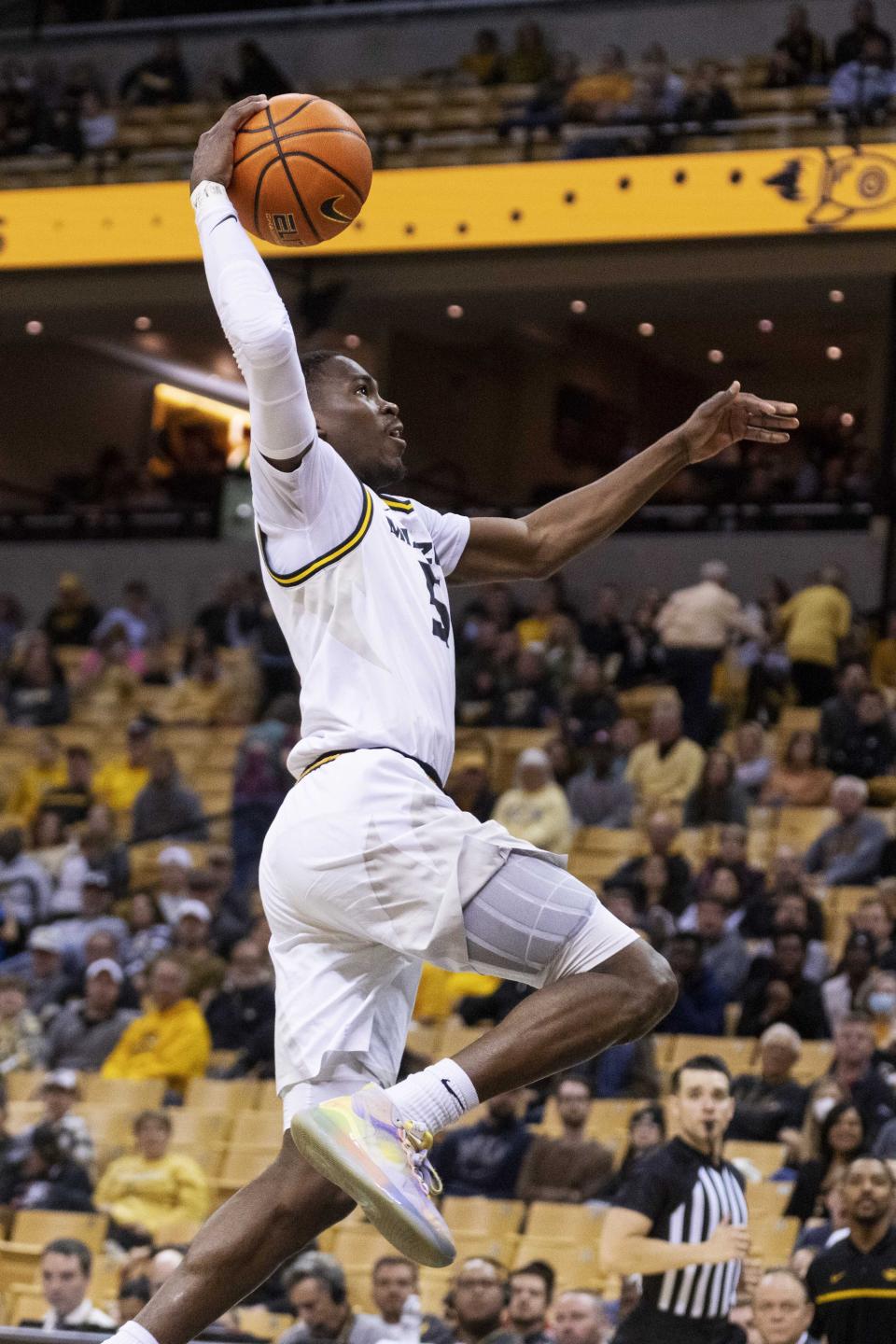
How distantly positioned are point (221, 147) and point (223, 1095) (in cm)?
667

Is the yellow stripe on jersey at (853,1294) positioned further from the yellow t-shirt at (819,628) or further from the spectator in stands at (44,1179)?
the yellow t-shirt at (819,628)

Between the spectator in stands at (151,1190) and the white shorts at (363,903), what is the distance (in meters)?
5.08

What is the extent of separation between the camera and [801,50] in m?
16.0

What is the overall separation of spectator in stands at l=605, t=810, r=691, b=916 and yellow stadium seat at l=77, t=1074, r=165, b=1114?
2527 mm

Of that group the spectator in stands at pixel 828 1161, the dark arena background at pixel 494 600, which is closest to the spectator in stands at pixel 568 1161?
the dark arena background at pixel 494 600

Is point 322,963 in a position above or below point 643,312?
below

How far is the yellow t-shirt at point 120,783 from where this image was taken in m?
13.9

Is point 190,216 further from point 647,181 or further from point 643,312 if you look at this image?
point 643,312

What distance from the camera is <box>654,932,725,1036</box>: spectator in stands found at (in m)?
9.77

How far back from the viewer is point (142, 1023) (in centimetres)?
1050

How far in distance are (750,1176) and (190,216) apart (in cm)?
956

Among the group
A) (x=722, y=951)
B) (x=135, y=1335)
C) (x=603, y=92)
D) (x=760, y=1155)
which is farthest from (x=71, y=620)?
(x=135, y=1335)

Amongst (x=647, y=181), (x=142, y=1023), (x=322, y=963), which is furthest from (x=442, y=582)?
(x=647, y=181)

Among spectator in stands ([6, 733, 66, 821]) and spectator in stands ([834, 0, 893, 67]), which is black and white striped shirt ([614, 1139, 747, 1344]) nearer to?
spectator in stands ([6, 733, 66, 821])
